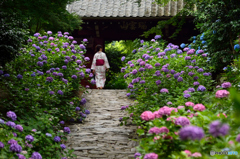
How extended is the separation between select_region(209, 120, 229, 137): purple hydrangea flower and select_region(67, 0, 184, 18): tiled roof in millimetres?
9530

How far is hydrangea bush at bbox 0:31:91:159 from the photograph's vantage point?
3.18 metres

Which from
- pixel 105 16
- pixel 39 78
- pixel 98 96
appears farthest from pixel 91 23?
pixel 39 78

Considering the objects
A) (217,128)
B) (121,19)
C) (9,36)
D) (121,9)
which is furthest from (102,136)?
(121,9)

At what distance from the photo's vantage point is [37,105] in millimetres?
4547

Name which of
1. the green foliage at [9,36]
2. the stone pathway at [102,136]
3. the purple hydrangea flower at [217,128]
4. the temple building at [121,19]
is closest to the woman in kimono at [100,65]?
the temple building at [121,19]

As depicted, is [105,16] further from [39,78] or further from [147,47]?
[39,78]

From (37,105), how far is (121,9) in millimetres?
7548

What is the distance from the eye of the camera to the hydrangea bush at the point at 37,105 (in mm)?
3184

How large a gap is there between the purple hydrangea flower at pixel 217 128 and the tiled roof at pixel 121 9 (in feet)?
31.3

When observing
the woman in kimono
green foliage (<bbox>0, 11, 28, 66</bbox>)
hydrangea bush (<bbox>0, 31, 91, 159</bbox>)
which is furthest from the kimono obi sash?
green foliage (<bbox>0, 11, 28, 66</bbox>)

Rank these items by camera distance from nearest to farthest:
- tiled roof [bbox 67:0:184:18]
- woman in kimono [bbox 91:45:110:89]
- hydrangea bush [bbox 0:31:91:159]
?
hydrangea bush [bbox 0:31:91:159], woman in kimono [bbox 91:45:110:89], tiled roof [bbox 67:0:184:18]

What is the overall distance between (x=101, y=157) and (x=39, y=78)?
1914 mm

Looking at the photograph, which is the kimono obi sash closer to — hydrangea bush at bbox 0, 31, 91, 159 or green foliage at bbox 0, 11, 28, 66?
hydrangea bush at bbox 0, 31, 91, 159

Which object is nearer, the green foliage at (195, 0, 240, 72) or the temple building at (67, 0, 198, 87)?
the green foliage at (195, 0, 240, 72)
